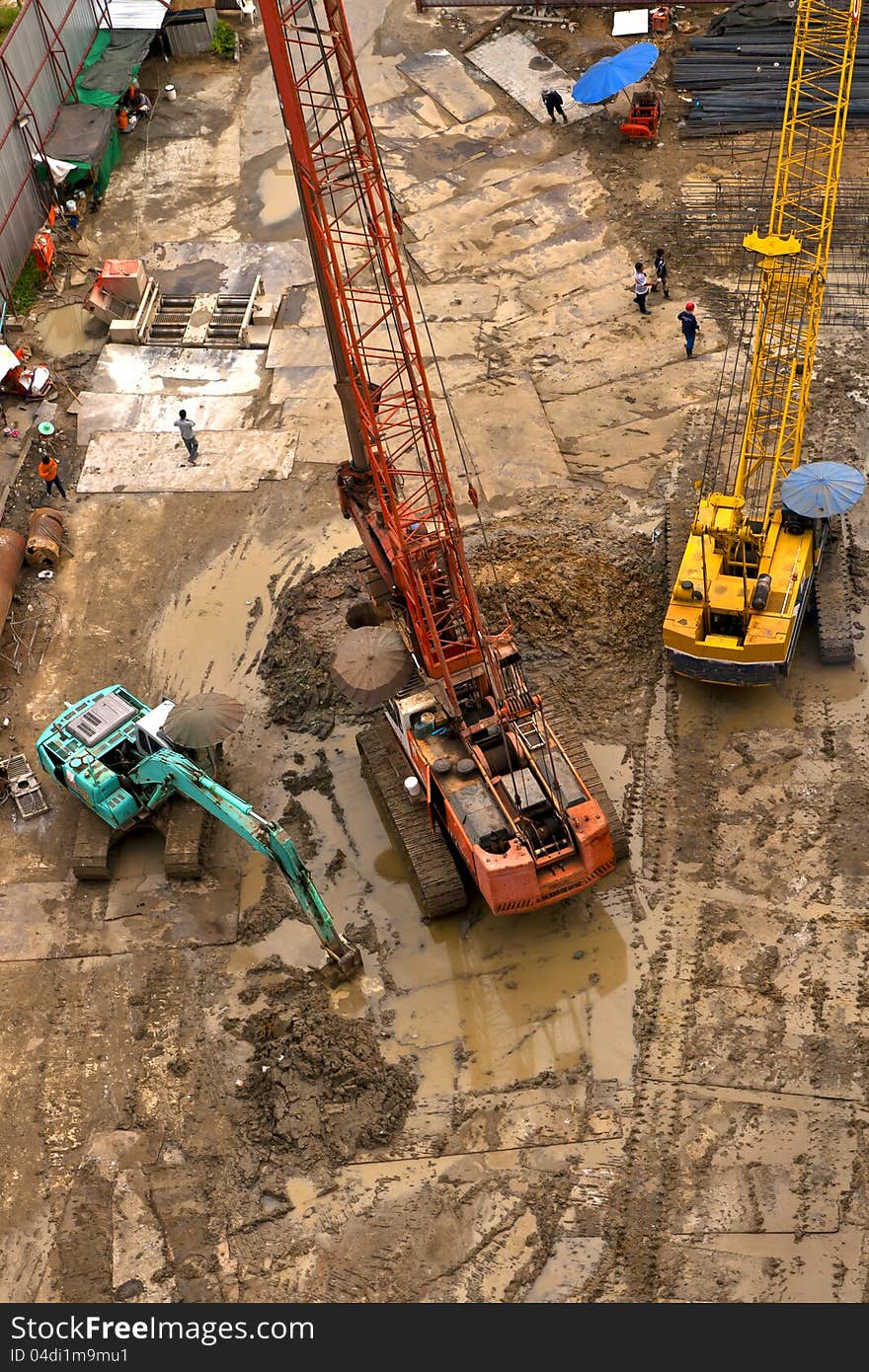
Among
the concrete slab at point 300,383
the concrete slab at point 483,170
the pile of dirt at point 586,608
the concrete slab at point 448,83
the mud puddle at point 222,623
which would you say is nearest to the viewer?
the pile of dirt at point 586,608

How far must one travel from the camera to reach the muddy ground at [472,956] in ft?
70.3

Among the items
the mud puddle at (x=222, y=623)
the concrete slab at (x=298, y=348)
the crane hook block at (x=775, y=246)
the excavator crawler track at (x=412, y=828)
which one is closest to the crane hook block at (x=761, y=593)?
the crane hook block at (x=775, y=246)

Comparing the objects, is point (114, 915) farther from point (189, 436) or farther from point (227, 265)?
point (227, 265)

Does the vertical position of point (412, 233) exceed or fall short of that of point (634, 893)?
it exceeds it

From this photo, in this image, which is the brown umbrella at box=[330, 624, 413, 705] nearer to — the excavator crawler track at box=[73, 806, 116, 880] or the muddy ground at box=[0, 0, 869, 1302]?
the muddy ground at box=[0, 0, 869, 1302]

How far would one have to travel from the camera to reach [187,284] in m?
37.9

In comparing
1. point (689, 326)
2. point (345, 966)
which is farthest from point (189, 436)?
point (345, 966)

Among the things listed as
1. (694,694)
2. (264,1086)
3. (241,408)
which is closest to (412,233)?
(241,408)

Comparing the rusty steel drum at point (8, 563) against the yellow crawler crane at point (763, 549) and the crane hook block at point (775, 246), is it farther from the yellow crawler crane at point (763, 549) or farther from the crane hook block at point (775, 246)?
the crane hook block at point (775, 246)

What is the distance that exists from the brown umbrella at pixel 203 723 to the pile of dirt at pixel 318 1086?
14.7 ft

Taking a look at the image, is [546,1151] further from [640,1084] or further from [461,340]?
[461,340]

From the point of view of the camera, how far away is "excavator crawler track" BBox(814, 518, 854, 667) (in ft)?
89.4

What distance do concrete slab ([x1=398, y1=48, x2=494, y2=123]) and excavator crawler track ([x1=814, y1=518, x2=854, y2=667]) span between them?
19463mm

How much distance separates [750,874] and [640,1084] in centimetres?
414
